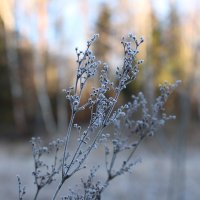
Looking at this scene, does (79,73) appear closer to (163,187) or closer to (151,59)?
(151,59)

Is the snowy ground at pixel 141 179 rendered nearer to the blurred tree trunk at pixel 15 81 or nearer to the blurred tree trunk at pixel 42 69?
the blurred tree trunk at pixel 42 69

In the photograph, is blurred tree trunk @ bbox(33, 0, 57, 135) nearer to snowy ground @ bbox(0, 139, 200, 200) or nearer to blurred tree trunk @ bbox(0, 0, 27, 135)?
blurred tree trunk @ bbox(0, 0, 27, 135)

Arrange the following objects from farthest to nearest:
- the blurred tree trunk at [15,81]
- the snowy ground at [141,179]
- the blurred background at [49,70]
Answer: the blurred tree trunk at [15,81]
the blurred background at [49,70]
the snowy ground at [141,179]

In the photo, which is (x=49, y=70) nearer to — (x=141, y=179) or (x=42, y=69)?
(x=42, y=69)

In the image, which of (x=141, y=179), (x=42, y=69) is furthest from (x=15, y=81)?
(x=141, y=179)

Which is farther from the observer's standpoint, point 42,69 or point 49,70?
point 49,70

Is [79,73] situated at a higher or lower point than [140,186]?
lower

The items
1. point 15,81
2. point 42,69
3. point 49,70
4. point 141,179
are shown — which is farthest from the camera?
point 49,70

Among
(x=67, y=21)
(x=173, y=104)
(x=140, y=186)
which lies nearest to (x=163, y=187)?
(x=140, y=186)
